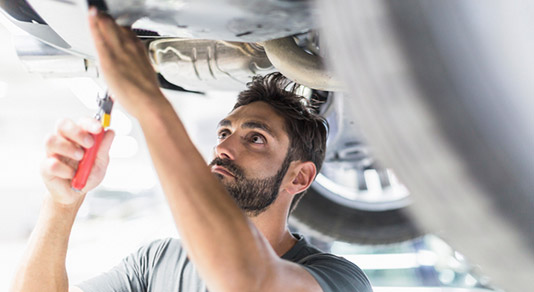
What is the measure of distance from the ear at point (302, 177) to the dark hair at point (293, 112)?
1 centimetres

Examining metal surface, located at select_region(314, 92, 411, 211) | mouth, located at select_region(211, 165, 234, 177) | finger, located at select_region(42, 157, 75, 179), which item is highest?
finger, located at select_region(42, 157, 75, 179)

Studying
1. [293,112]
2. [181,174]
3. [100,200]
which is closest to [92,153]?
[181,174]

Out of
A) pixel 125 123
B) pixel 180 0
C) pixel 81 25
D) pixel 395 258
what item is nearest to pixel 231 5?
pixel 180 0

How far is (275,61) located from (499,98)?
1.27ft

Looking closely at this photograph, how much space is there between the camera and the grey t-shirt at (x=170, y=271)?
803 millimetres

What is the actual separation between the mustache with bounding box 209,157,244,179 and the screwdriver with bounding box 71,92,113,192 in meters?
0.30

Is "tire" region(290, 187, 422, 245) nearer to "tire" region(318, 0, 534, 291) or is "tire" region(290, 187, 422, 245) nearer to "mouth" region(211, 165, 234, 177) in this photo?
"mouth" region(211, 165, 234, 177)

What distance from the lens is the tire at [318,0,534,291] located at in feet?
0.97

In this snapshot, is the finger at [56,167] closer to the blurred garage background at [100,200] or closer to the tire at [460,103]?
the tire at [460,103]

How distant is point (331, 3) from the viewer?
0.34 meters

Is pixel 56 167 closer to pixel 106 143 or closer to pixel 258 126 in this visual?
pixel 106 143

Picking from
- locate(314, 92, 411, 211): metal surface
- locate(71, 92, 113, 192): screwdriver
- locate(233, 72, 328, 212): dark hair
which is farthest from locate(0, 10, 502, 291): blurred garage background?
locate(71, 92, 113, 192): screwdriver

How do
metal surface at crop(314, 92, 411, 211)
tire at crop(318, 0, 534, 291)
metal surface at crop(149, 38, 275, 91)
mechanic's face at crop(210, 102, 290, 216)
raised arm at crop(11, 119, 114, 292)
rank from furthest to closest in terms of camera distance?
metal surface at crop(314, 92, 411, 211)
mechanic's face at crop(210, 102, 290, 216)
metal surface at crop(149, 38, 275, 91)
raised arm at crop(11, 119, 114, 292)
tire at crop(318, 0, 534, 291)

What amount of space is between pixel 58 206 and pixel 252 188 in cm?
32
